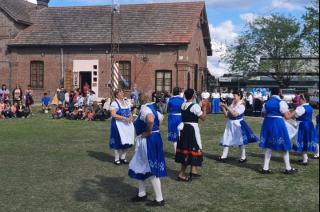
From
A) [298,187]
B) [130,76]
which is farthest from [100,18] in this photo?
[298,187]

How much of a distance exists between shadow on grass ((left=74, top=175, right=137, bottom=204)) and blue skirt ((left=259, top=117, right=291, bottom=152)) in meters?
2.90

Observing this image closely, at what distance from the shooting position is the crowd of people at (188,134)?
21.8 ft

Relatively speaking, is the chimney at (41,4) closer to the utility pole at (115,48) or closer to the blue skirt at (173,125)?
the utility pole at (115,48)

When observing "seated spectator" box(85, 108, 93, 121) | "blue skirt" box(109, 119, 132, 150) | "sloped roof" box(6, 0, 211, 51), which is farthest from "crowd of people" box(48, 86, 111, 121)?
"blue skirt" box(109, 119, 132, 150)

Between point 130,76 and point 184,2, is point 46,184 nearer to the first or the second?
point 130,76

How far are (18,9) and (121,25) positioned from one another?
31.1 feet

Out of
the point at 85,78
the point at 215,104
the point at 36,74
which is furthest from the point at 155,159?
the point at 36,74

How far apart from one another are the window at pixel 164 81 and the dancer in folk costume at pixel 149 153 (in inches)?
977

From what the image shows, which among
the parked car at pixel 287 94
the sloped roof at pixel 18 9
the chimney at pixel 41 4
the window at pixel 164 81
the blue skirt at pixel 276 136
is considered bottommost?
the blue skirt at pixel 276 136

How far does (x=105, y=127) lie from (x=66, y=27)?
18267mm

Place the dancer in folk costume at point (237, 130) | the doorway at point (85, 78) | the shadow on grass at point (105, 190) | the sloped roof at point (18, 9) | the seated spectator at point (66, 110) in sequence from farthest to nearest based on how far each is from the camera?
the sloped roof at point (18, 9)
the doorway at point (85, 78)
the seated spectator at point (66, 110)
the dancer in folk costume at point (237, 130)
the shadow on grass at point (105, 190)

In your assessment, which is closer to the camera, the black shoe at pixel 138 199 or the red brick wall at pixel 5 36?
the black shoe at pixel 138 199

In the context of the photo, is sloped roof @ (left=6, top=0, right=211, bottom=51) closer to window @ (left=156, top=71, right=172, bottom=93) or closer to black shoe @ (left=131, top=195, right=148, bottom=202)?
window @ (left=156, top=71, right=172, bottom=93)

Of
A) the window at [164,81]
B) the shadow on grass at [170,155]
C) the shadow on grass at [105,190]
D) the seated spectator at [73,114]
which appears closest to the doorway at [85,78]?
the window at [164,81]
